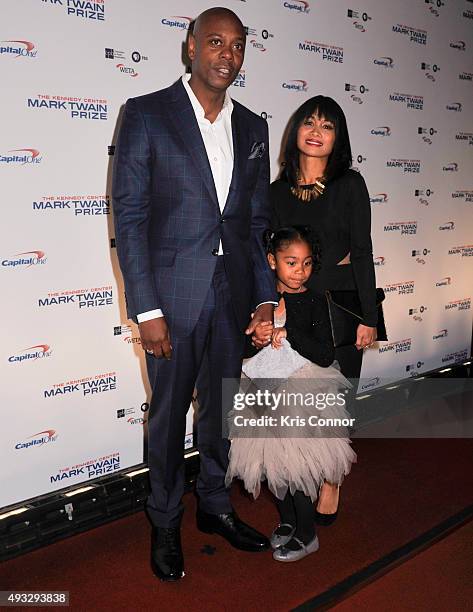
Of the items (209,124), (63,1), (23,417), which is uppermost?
(63,1)

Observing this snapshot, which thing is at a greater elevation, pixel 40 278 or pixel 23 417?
pixel 40 278

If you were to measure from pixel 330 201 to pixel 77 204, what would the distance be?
1030 millimetres

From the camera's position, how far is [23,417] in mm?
2691

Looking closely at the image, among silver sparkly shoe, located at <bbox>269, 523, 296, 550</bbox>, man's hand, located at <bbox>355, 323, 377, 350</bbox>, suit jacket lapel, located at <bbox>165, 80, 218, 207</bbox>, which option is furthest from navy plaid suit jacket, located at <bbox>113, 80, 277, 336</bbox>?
silver sparkly shoe, located at <bbox>269, 523, 296, 550</bbox>

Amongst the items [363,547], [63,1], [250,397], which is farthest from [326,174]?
[363,547]

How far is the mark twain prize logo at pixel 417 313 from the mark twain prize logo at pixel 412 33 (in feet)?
5.63

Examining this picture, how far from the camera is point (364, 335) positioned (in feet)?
8.81

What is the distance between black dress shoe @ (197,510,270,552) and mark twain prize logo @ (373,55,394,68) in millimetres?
2719

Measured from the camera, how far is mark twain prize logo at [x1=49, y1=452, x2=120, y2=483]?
9.41 feet

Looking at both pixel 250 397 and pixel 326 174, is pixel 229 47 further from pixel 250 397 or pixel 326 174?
pixel 250 397

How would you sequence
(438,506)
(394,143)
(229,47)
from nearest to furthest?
(229,47), (438,506), (394,143)

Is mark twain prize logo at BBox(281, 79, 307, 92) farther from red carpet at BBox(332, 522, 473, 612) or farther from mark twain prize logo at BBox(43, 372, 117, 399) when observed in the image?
red carpet at BBox(332, 522, 473, 612)

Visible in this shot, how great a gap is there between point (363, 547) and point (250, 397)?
79 cm

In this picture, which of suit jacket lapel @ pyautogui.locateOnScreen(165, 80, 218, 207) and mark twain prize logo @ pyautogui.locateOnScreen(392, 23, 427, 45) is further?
mark twain prize logo @ pyautogui.locateOnScreen(392, 23, 427, 45)
